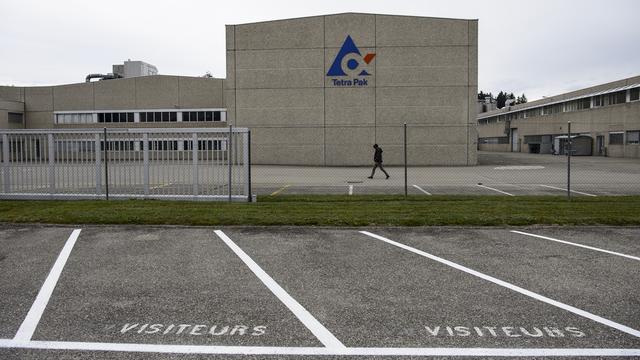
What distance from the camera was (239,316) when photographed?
14.6 ft

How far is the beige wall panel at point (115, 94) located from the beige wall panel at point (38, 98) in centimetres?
613

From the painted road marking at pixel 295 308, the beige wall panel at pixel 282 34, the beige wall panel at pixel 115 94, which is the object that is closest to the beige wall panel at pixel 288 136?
the beige wall panel at pixel 282 34

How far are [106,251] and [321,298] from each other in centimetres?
375

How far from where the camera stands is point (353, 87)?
35000 mm

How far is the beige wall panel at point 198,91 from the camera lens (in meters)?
47.7

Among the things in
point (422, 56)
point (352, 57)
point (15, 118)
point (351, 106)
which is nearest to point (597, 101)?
point (422, 56)

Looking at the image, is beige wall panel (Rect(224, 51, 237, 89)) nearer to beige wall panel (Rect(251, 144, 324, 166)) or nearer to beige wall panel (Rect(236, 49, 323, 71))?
beige wall panel (Rect(236, 49, 323, 71))

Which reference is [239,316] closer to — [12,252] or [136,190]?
[12,252]

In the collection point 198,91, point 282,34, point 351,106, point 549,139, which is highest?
Result: point 282,34

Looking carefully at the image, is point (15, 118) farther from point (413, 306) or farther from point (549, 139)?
point (549, 139)

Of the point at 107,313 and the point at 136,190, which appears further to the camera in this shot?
the point at 136,190

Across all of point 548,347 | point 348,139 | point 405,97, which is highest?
point 405,97

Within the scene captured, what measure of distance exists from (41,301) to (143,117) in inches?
1832

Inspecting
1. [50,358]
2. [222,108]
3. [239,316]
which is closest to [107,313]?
[50,358]
